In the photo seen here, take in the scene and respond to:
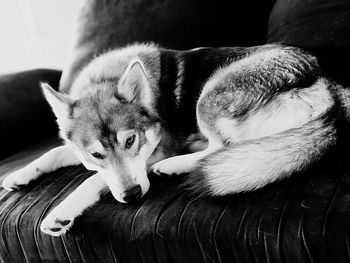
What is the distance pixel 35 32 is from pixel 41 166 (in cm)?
222

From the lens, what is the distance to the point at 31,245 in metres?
1.32

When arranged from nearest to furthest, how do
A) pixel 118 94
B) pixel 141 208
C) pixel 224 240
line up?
pixel 224 240
pixel 141 208
pixel 118 94

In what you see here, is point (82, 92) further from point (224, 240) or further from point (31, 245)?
point (224, 240)

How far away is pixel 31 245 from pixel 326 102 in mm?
1035

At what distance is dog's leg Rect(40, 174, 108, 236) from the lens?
1.23 metres

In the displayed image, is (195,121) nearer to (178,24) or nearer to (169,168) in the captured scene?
(169,168)

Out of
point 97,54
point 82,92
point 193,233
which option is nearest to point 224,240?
point 193,233

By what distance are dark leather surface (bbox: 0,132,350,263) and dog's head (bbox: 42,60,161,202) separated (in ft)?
0.24

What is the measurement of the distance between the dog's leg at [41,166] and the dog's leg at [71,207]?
1.05ft

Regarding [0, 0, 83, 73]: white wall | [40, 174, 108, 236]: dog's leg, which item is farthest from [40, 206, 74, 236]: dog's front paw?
[0, 0, 83, 73]: white wall

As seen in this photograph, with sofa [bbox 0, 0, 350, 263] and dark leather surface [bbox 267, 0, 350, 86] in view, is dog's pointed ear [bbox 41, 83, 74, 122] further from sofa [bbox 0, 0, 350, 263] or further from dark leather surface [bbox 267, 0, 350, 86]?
dark leather surface [bbox 267, 0, 350, 86]

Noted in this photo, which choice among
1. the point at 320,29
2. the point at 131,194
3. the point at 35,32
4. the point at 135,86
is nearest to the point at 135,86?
the point at 135,86

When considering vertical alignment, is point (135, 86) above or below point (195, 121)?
above

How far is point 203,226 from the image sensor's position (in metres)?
1.03
